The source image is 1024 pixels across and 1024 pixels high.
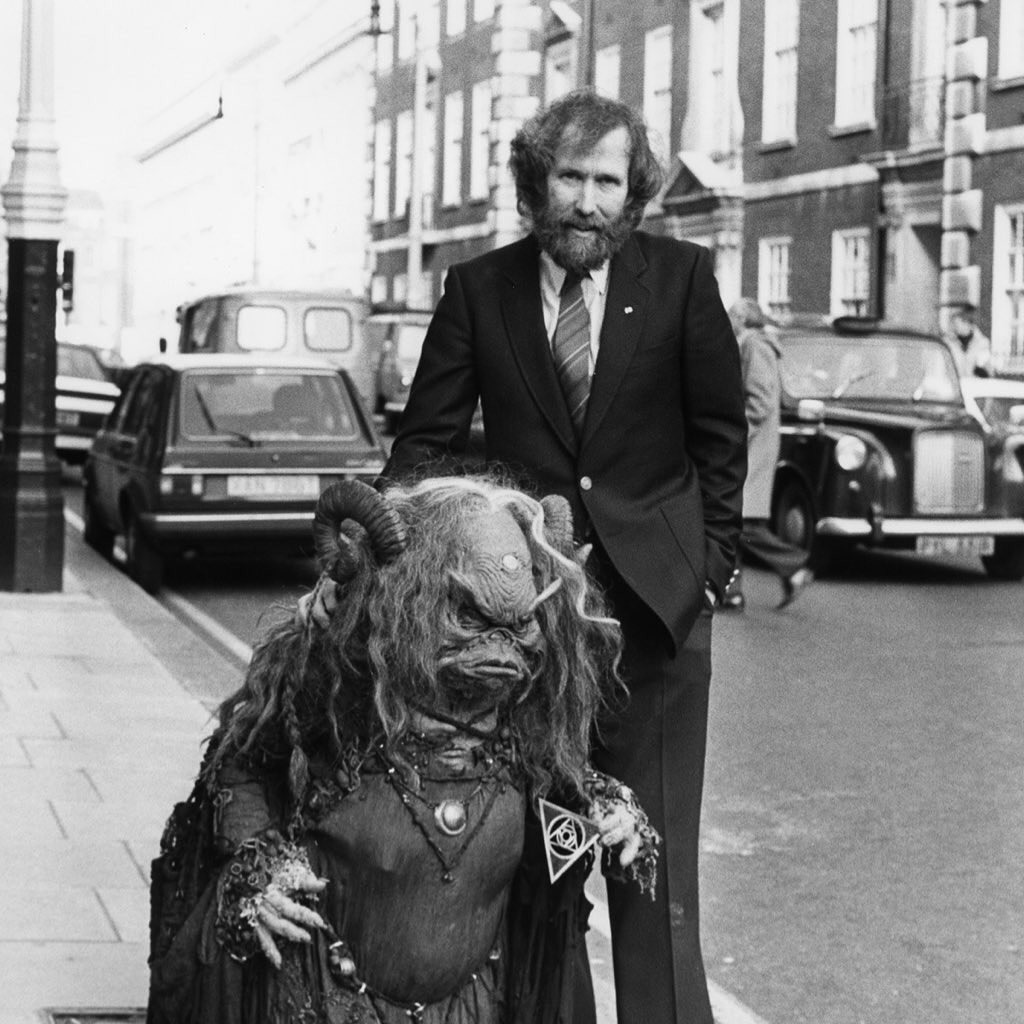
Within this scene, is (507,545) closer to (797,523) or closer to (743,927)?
(743,927)

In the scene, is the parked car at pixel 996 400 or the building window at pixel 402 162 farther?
the building window at pixel 402 162

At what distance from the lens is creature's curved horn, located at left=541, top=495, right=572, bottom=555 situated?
3414 mm

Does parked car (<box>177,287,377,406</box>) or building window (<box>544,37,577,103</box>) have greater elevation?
building window (<box>544,37,577,103</box>)

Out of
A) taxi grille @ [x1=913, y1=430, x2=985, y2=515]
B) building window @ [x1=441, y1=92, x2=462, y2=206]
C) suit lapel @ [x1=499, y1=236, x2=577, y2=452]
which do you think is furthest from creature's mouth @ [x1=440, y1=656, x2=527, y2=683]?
building window @ [x1=441, y1=92, x2=462, y2=206]

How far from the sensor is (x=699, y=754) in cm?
429

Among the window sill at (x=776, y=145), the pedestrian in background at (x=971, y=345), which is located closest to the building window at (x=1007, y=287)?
the pedestrian in background at (x=971, y=345)

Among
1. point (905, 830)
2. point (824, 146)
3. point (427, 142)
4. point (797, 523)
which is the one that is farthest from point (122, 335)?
point (905, 830)

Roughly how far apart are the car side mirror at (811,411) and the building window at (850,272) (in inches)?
631

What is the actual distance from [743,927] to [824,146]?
27628mm

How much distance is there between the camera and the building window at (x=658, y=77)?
38656 mm

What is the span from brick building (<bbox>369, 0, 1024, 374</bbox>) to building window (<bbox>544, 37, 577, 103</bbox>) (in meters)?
0.06

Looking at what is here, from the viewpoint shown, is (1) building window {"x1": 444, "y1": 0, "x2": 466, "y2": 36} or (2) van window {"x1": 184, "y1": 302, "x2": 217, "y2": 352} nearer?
(2) van window {"x1": 184, "y1": 302, "x2": 217, "y2": 352}

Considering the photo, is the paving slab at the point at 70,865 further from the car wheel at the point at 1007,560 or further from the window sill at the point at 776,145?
the window sill at the point at 776,145

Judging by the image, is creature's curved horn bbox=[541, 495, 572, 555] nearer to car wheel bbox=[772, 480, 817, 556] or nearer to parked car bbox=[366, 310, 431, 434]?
car wheel bbox=[772, 480, 817, 556]
